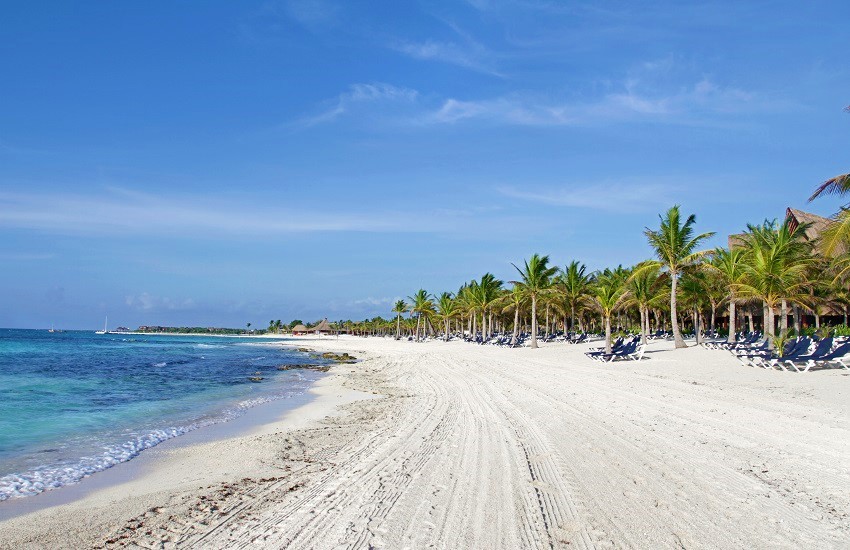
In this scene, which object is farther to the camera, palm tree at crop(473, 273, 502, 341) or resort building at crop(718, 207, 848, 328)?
palm tree at crop(473, 273, 502, 341)

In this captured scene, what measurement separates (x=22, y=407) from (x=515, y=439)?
13.4 meters

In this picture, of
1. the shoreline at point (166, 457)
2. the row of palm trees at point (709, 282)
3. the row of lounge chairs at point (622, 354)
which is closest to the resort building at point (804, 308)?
the row of palm trees at point (709, 282)

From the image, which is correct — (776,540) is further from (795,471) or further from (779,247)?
(779,247)

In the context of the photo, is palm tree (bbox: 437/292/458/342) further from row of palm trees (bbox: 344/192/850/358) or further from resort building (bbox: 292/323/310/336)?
resort building (bbox: 292/323/310/336)

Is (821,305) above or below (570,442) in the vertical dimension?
above

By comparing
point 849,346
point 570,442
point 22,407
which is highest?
point 849,346

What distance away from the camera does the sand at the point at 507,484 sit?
436 centimetres

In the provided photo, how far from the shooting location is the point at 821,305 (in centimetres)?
3619

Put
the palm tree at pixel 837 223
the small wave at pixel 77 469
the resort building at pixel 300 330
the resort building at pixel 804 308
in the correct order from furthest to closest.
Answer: the resort building at pixel 300 330 → the resort building at pixel 804 308 → the palm tree at pixel 837 223 → the small wave at pixel 77 469

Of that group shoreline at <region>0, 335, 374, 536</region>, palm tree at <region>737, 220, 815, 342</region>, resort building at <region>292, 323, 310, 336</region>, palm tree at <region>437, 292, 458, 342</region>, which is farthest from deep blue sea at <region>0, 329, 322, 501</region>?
resort building at <region>292, 323, 310, 336</region>

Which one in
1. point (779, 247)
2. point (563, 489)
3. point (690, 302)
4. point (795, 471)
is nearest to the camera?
point (563, 489)

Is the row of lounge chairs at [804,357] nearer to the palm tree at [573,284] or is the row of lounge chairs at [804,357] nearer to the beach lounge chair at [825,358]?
the beach lounge chair at [825,358]

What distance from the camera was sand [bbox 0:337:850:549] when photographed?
4355 millimetres

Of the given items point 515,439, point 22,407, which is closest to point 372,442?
point 515,439
